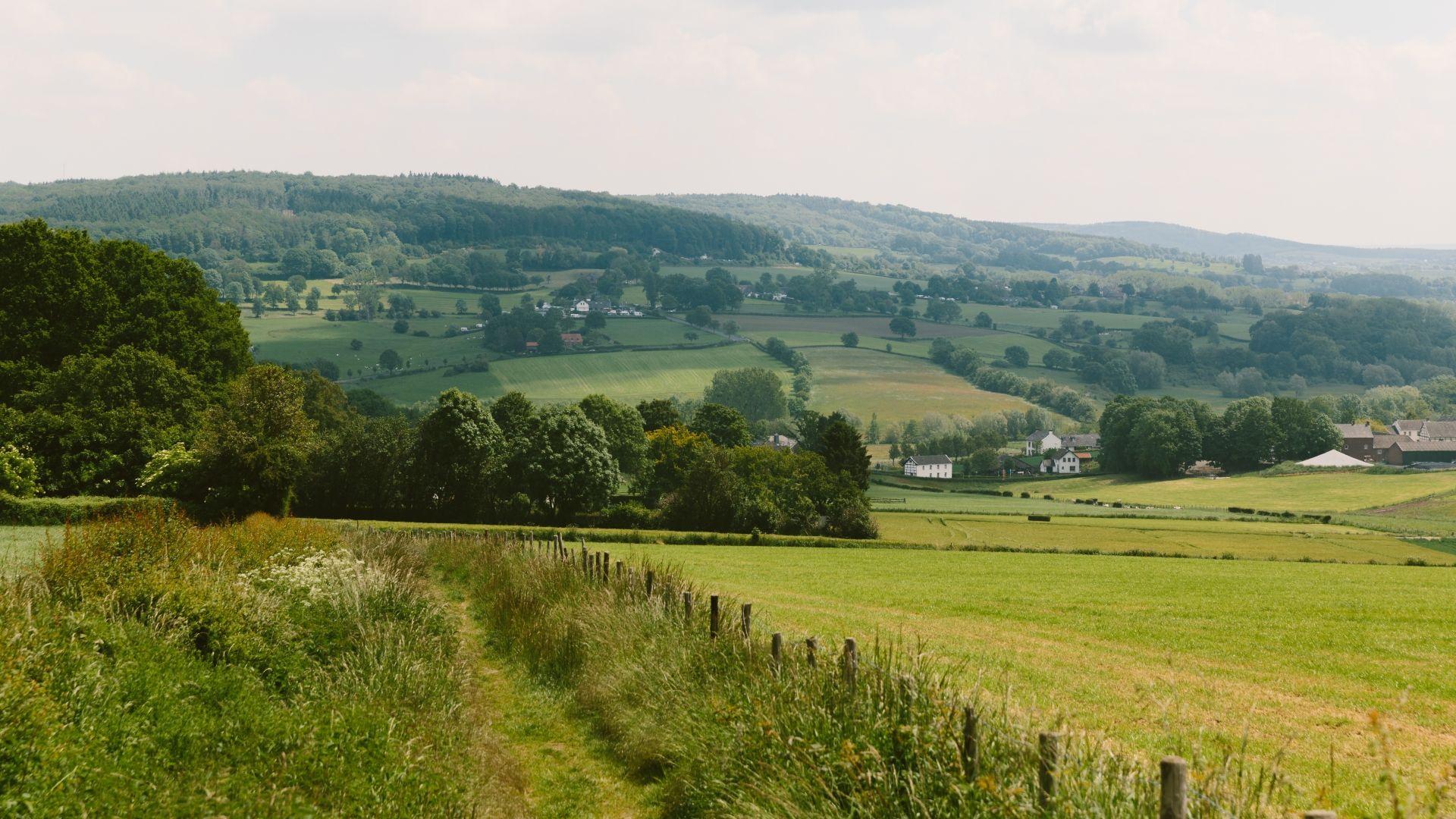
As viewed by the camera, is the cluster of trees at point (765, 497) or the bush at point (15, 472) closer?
the bush at point (15, 472)

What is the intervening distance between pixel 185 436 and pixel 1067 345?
17504 centimetres

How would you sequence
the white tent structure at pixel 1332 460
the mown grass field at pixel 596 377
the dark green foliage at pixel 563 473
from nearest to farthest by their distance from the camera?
1. the dark green foliage at pixel 563 473
2. the white tent structure at pixel 1332 460
3. the mown grass field at pixel 596 377

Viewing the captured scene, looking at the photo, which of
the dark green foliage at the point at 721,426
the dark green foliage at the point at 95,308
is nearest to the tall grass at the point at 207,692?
the dark green foliage at the point at 95,308

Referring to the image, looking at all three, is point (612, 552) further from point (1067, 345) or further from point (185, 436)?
point (1067, 345)

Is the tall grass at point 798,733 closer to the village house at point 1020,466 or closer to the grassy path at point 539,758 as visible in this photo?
the grassy path at point 539,758

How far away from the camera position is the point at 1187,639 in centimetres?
2195

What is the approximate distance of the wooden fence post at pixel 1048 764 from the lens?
627 cm

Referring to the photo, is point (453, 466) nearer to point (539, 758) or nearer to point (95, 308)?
point (95, 308)

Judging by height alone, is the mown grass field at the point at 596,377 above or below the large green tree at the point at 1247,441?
above

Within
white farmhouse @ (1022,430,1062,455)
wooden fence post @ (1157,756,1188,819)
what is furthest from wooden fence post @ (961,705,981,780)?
white farmhouse @ (1022,430,1062,455)

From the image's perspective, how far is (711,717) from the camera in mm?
10234

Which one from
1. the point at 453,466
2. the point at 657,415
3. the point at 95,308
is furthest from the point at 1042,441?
the point at 95,308

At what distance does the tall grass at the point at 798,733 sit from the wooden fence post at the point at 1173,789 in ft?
0.98

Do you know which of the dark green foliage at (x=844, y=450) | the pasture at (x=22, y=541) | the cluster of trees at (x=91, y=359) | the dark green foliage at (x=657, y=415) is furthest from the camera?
the dark green foliage at (x=657, y=415)
